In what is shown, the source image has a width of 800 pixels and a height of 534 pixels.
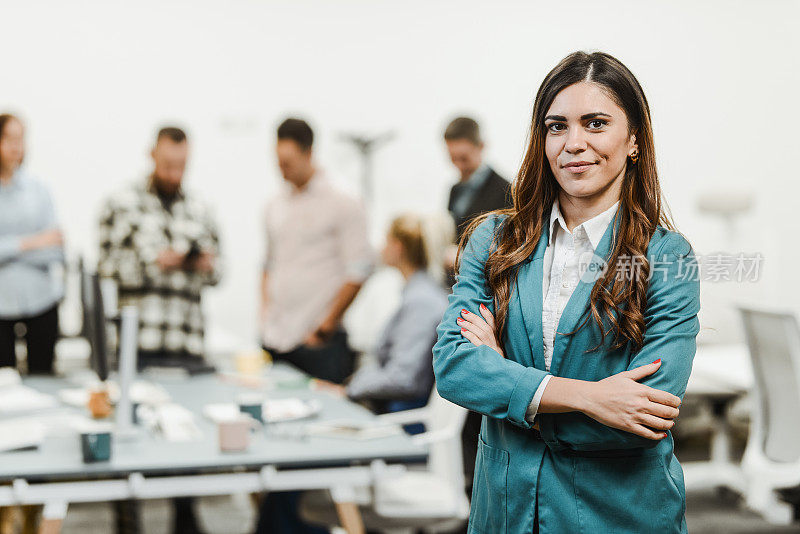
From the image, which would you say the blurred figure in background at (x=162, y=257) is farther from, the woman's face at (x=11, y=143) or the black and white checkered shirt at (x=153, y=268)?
the woman's face at (x=11, y=143)

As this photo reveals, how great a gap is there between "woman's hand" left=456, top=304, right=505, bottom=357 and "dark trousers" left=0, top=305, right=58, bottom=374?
2727mm

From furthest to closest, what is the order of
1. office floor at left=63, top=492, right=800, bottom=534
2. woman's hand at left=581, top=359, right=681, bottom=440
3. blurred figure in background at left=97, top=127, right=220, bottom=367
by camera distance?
office floor at left=63, top=492, right=800, bottom=534 < blurred figure in background at left=97, top=127, right=220, bottom=367 < woman's hand at left=581, top=359, right=681, bottom=440

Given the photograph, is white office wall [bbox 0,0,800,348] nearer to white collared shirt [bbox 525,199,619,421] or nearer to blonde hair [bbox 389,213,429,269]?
blonde hair [bbox 389,213,429,269]

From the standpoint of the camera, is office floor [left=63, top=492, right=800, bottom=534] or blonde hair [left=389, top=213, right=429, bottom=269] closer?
blonde hair [left=389, top=213, right=429, bottom=269]

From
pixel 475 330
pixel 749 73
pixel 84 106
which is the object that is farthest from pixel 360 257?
pixel 749 73

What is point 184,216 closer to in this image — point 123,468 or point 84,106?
point 123,468

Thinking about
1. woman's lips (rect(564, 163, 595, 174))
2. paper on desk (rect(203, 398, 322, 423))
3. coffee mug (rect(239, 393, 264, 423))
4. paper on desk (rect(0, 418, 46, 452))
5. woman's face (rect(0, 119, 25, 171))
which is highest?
woman's lips (rect(564, 163, 595, 174))

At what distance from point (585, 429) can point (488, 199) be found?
2.48 feet

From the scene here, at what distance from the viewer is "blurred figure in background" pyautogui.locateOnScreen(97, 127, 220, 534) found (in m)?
3.17

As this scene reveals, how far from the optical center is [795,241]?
5.10 m

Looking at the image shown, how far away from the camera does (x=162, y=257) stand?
10.4 ft

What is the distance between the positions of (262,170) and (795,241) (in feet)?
10.3

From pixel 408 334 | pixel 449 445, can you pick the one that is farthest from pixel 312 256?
pixel 449 445

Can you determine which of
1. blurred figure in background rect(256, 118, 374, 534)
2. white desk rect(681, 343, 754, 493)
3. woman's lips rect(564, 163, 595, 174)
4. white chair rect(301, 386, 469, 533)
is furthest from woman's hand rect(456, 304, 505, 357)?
white desk rect(681, 343, 754, 493)
